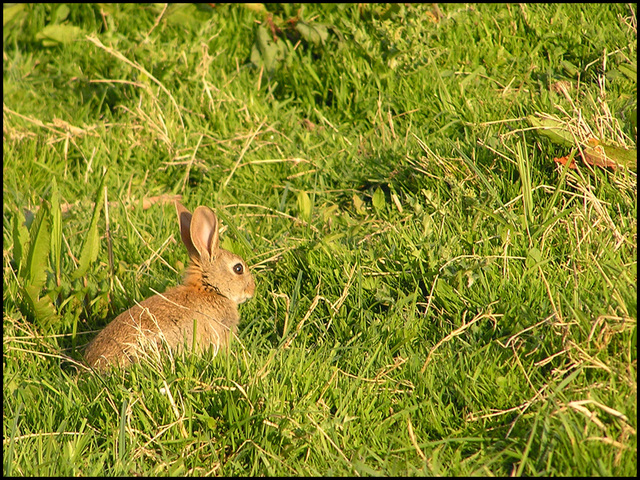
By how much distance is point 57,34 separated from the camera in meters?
5.89

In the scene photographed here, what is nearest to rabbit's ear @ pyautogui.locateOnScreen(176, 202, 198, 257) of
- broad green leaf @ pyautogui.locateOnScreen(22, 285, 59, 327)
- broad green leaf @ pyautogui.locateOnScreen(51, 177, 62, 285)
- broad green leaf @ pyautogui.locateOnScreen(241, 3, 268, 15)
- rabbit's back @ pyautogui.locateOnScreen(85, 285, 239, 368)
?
rabbit's back @ pyautogui.locateOnScreen(85, 285, 239, 368)

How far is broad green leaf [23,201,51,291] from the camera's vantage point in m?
3.74

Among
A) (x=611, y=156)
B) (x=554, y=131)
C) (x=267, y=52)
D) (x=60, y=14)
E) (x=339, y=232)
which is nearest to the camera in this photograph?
(x=611, y=156)

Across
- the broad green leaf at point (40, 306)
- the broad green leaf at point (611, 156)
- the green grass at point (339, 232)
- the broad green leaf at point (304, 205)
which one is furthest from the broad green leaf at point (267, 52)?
the broad green leaf at point (611, 156)

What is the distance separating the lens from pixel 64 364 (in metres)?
3.79

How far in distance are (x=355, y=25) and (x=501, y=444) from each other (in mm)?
3671

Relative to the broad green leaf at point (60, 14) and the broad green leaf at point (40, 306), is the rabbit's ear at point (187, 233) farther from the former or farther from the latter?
the broad green leaf at point (60, 14)

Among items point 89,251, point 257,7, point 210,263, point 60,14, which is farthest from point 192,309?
point 60,14

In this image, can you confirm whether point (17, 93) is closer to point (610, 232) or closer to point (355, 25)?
point (355, 25)

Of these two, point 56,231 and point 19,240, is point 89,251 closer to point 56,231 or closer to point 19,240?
point 56,231

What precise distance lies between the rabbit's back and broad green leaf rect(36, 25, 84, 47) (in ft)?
9.96

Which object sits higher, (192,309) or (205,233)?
(205,233)

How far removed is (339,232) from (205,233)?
790mm

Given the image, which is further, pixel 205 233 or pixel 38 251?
pixel 205 233
